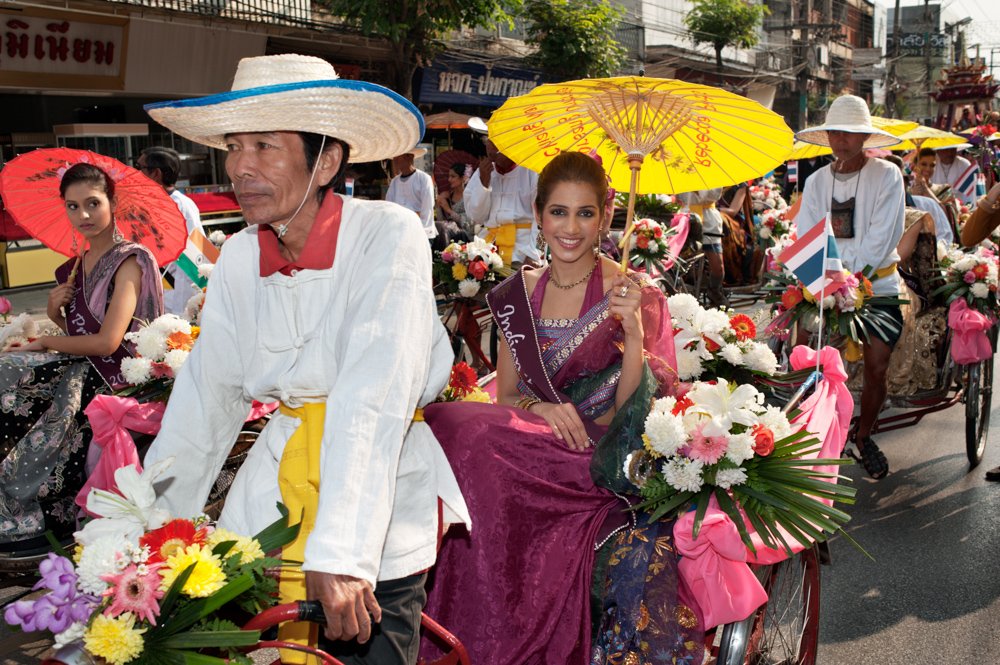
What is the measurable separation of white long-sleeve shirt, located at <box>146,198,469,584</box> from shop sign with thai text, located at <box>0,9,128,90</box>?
590 inches

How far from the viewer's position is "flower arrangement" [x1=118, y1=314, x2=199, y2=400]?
169 inches

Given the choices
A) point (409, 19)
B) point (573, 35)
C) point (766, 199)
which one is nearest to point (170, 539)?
point (766, 199)

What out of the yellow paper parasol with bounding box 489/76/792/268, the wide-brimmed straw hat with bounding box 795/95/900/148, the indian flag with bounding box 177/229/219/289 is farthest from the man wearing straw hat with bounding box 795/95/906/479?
the indian flag with bounding box 177/229/219/289

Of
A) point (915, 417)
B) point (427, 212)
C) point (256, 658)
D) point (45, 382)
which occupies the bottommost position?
point (256, 658)

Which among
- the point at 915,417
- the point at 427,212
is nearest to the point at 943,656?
the point at 915,417

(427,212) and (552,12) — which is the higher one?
A: (552,12)

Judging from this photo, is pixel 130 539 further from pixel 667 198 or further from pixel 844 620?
pixel 667 198

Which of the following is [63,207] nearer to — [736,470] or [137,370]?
[137,370]

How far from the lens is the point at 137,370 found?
428 centimetres

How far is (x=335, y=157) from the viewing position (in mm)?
2557

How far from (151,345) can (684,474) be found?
2.51 metres

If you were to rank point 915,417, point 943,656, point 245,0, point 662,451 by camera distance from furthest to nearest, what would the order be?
point 245,0 < point 915,417 < point 943,656 < point 662,451

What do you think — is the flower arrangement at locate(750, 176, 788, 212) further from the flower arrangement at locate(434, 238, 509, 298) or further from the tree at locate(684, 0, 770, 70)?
the tree at locate(684, 0, 770, 70)

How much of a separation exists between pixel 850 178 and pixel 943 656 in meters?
3.40
